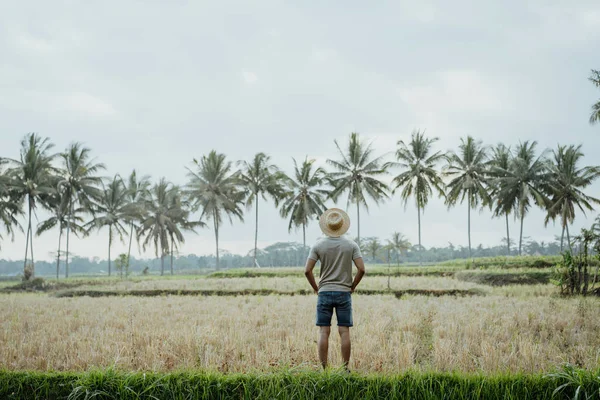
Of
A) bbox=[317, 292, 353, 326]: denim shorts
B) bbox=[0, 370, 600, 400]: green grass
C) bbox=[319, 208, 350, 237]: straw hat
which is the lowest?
bbox=[0, 370, 600, 400]: green grass

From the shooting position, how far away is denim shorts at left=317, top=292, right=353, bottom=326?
5.00 m

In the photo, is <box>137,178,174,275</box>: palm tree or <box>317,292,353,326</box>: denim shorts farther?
<box>137,178,174,275</box>: palm tree

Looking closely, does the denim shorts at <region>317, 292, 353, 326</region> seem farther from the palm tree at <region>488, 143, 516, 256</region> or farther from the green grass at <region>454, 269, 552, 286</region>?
the palm tree at <region>488, 143, 516, 256</region>

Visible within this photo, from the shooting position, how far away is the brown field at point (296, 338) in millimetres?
5375

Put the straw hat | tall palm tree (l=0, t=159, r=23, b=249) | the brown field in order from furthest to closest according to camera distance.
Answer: tall palm tree (l=0, t=159, r=23, b=249) → the brown field → the straw hat

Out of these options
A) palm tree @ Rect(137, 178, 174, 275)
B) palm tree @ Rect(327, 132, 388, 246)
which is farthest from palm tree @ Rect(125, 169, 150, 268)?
palm tree @ Rect(327, 132, 388, 246)

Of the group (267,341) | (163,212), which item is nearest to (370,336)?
(267,341)

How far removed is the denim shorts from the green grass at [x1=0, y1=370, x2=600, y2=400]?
806mm

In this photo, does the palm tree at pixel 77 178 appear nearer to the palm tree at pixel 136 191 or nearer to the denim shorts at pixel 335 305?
the palm tree at pixel 136 191

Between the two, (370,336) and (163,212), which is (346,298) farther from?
(163,212)

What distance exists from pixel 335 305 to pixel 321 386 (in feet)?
3.61

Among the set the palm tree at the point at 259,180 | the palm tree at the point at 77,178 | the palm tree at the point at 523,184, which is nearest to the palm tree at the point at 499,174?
the palm tree at the point at 523,184

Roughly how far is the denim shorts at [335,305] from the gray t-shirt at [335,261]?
6 centimetres

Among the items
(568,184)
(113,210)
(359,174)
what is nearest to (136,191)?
(113,210)
